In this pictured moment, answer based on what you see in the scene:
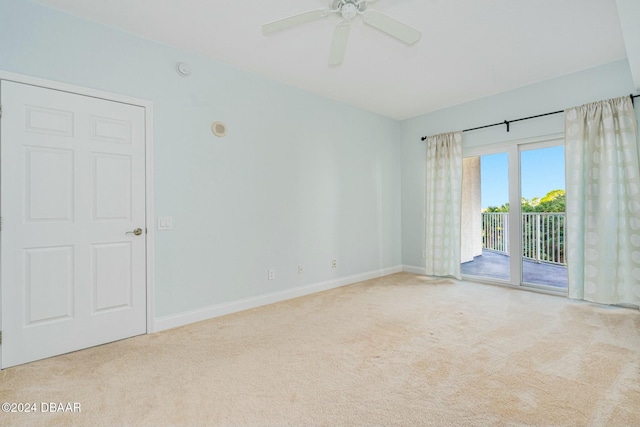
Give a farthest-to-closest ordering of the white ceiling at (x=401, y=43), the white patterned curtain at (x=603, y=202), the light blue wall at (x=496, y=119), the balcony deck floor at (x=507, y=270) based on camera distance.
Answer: the balcony deck floor at (x=507, y=270) → the light blue wall at (x=496, y=119) → the white patterned curtain at (x=603, y=202) → the white ceiling at (x=401, y=43)

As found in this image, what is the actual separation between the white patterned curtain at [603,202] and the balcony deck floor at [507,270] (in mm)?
639

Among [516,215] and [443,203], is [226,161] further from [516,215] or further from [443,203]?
[516,215]

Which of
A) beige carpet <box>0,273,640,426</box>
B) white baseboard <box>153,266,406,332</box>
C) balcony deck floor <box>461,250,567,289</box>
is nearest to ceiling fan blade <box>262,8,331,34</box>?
beige carpet <box>0,273,640,426</box>

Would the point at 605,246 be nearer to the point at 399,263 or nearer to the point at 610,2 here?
the point at 610,2

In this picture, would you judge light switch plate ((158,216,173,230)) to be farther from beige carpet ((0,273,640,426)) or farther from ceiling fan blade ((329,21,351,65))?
ceiling fan blade ((329,21,351,65))

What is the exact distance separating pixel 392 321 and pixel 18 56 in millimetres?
3772

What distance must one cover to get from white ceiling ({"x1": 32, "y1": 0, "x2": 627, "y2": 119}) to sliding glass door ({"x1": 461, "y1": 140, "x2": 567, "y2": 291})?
3.31 ft

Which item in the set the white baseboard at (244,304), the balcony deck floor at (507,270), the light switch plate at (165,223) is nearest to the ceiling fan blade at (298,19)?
the light switch plate at (165,223)

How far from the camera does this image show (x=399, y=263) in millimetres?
5293

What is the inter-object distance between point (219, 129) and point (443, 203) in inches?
133

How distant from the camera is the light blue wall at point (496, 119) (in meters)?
3.36

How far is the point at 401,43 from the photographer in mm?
2824

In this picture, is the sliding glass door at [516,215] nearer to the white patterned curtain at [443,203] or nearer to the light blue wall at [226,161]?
the white patterned curtain at [443,203]

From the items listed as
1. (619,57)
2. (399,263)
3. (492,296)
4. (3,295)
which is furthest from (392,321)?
(619,57)
